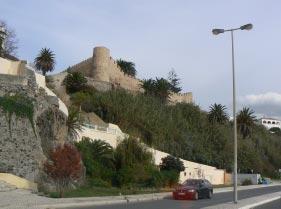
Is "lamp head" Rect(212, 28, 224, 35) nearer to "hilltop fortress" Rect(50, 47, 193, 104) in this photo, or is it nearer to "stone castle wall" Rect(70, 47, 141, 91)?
"hilltop fortress" Rect(50, 47, 193, 104)

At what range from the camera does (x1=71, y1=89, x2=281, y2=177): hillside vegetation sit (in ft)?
233

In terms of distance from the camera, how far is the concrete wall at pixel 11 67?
45250mm

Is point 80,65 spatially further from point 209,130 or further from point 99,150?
point 99,150

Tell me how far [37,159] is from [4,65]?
1166 cm

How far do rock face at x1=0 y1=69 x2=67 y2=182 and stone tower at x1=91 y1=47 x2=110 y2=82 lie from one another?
52095 mm

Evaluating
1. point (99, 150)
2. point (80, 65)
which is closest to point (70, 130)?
point (99, 150)

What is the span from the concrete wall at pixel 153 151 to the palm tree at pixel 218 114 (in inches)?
963

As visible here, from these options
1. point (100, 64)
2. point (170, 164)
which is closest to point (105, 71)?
point (100, 64)

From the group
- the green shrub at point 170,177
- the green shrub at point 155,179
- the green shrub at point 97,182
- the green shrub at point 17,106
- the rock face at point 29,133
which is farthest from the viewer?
the green shrub at point 170,177

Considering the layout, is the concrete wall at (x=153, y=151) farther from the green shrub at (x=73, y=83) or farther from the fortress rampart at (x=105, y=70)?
the fortress rampart at (x=105, y=70)

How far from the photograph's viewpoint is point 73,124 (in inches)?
1780

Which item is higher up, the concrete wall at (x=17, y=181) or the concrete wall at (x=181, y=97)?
the concrete wall at (x=181, y=97)

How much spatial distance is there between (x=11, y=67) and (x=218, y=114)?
217ft

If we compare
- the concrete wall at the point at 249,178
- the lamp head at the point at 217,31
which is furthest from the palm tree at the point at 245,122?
the lamp head at the point at 217,31
